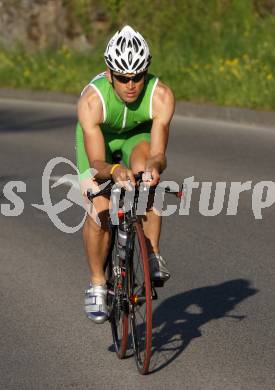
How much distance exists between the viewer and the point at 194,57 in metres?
24.3

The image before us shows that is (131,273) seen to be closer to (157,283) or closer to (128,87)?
(157,283)

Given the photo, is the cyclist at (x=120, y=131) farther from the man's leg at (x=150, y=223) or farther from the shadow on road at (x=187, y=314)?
the shadow on road at (x=187, y=314)

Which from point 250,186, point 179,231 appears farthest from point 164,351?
point 250,186

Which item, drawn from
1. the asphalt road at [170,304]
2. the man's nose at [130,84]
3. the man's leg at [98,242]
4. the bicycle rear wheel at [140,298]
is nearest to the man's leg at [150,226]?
the bicycle rear wheel at [140,298]

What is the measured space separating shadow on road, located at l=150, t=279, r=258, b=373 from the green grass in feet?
36.6

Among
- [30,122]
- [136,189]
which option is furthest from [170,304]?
[30,122]

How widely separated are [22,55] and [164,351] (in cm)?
2291

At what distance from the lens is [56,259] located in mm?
9594

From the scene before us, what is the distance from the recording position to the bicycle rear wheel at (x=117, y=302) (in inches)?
265

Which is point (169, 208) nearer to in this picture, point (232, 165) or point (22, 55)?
point (232, 165)

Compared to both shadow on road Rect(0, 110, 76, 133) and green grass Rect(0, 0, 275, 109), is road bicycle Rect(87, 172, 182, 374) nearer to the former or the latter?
shadow on road Rect(0, 110, 76, 133)

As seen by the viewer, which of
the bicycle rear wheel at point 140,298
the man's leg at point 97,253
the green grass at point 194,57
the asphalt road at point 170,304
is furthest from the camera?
the green grass at point 194,57

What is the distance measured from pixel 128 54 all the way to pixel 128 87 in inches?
9.1

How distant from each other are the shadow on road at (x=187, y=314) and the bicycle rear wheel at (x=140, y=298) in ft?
0.38
